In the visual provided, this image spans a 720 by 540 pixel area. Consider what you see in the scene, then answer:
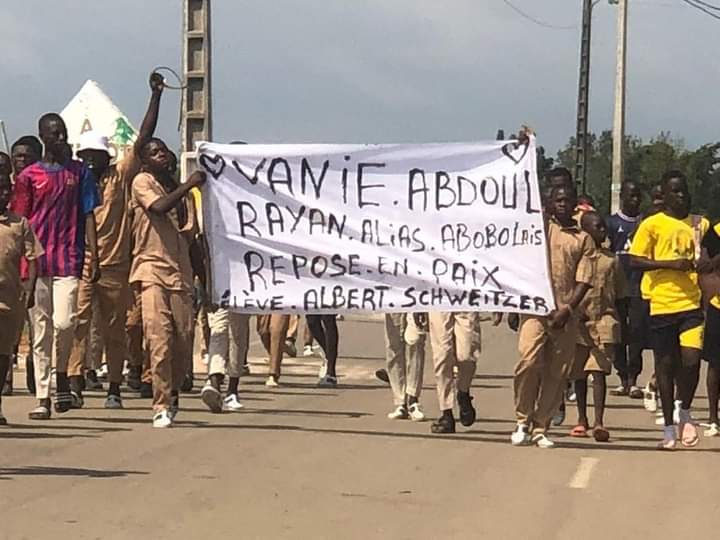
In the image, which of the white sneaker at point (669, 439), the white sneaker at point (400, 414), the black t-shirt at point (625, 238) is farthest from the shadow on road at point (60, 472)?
the black t-shirt at point (625, 238)

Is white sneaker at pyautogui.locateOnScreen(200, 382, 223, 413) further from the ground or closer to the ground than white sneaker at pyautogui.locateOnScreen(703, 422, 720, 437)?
further from the ground

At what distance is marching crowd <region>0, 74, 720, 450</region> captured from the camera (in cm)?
1098

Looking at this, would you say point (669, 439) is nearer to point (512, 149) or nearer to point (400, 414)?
point (512, 149)

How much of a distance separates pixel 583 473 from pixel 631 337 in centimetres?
537

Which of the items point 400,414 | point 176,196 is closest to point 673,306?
point 400,414

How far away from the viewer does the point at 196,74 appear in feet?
66.7

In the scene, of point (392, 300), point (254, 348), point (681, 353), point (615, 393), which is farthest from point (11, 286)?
point (254, 348)

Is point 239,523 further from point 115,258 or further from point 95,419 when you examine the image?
point 115,258

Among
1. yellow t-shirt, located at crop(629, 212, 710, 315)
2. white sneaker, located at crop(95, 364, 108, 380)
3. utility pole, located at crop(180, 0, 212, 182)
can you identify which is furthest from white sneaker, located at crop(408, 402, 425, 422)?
utility pole, located at crop(180, 0, 212, 182)

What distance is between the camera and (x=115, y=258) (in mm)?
13305

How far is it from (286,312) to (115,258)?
2370mm

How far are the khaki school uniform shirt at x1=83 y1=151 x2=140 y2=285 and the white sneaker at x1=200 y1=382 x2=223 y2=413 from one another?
4.74 feet

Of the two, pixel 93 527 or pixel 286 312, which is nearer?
pixel 93 527

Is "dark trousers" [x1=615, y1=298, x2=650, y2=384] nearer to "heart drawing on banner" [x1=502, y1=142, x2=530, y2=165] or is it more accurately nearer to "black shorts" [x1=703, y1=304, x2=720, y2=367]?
"black shorts" [x1=703, y1=304, x2=720, y2=367]
